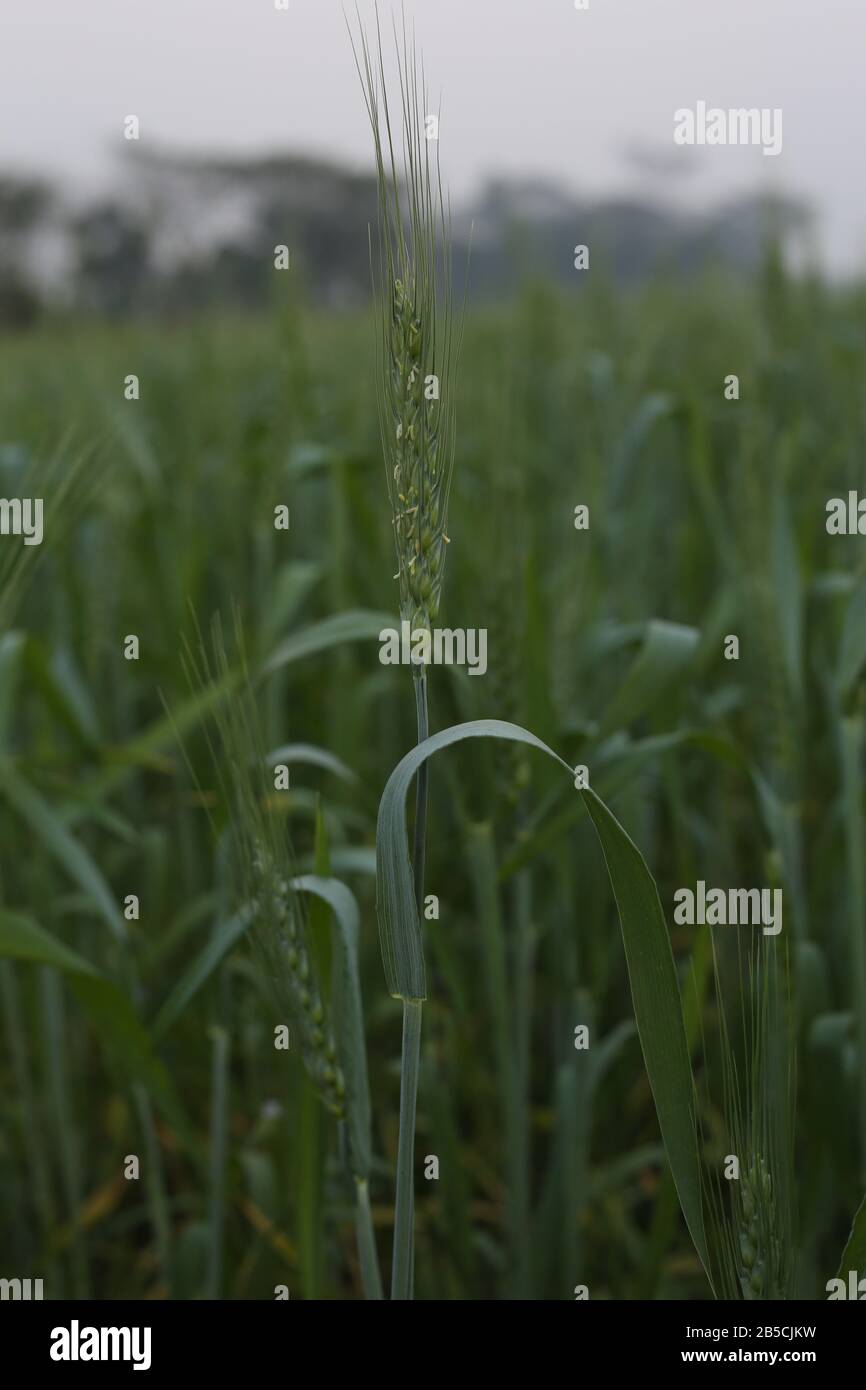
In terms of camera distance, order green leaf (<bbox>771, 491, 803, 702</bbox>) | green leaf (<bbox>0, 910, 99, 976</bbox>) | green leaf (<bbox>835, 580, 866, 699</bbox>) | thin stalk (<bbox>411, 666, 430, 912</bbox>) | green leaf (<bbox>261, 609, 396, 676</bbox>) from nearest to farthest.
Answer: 1. thin stalk (<bbox>411, 666, 430, 912</bbox>)
2. green leaf (<bbox>0, 910, 99, 976</bbox>)
3. green leaf (<bbox>835, 580, 866, 699</bbox>)
4. green leaf (<bbox>261, 609, 396, 676</bbox>)
5. green leaf (<bbox>771, 491, 803, 702</bbox>)

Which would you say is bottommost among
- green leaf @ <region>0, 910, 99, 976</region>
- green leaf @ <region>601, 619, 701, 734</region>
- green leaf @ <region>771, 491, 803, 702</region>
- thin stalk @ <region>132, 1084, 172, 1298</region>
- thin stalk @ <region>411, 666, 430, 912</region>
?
thin stalk @ <region>132, 1084, 172, 1298</region>

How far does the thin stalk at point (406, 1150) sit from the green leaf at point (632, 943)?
0.05ft

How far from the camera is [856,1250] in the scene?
614 mm

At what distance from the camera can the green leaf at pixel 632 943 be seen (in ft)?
1.83

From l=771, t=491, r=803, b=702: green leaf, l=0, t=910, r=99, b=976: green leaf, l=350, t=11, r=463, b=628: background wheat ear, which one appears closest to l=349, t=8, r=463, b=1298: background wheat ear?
l=350, t=11, r=463, b=628: background wheat ear

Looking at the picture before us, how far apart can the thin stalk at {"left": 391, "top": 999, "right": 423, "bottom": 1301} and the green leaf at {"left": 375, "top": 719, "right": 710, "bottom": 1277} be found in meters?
0.02

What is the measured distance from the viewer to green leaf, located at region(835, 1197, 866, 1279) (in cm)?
60

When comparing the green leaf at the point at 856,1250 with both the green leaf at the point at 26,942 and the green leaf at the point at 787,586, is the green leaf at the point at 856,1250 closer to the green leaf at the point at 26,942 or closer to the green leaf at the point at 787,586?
the green leaf at the point at 26,942

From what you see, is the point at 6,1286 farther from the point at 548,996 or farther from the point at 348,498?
the point at 348,498

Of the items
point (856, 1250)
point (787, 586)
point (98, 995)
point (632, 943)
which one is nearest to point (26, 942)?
point (98, 995)

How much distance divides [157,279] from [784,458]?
2.00m

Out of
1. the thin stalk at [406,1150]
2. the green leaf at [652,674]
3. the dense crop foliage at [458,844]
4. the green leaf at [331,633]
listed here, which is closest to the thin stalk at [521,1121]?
the dense crop foliage at [458,844]

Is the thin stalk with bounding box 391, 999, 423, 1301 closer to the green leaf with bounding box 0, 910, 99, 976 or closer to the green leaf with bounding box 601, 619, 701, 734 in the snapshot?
the green leaf with bounding box 0, 910, 99, 976

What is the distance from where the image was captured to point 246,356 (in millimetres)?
4523
